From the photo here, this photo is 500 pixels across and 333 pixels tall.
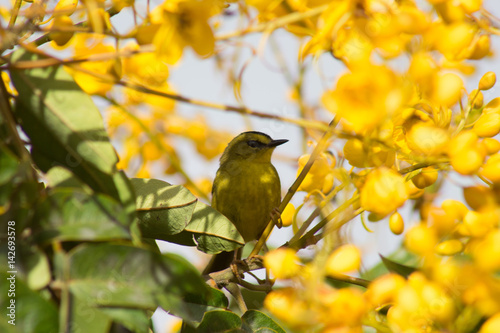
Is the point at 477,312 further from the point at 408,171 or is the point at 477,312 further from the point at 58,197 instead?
the point at 58,197

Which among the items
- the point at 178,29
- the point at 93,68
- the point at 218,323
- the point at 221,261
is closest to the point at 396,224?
the point at 218,323

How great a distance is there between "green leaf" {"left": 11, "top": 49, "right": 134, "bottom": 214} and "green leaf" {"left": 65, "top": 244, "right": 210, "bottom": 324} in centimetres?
14

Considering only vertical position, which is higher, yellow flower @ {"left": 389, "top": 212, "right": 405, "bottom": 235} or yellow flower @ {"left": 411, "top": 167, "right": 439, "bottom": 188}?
yellow flower @ {"left": 411, "top": 167, "right": 439, "bottom": 188}

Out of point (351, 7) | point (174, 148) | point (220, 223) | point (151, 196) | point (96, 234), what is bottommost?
point (174, 148)

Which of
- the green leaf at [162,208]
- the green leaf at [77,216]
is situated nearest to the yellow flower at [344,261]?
the green leaf at [77,216]

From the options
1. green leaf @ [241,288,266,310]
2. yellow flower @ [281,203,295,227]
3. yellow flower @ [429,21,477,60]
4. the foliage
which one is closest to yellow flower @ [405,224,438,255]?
the foliage

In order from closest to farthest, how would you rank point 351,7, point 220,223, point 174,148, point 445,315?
point 445,315 → point 351,7 → point 220,223 → point 174,148

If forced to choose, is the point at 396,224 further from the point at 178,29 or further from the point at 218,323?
the point at 178,29

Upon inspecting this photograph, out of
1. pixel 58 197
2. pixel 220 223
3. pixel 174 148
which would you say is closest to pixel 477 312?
pixel 58 197

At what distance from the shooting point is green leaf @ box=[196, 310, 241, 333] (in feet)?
4.59

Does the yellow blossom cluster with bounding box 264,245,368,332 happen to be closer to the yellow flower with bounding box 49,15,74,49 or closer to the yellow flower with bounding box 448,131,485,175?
the yellow flower with bounding box 448,131,485,175

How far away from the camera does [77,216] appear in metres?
1.00

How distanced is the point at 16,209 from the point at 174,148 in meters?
1.51

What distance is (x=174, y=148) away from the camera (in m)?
2.49
